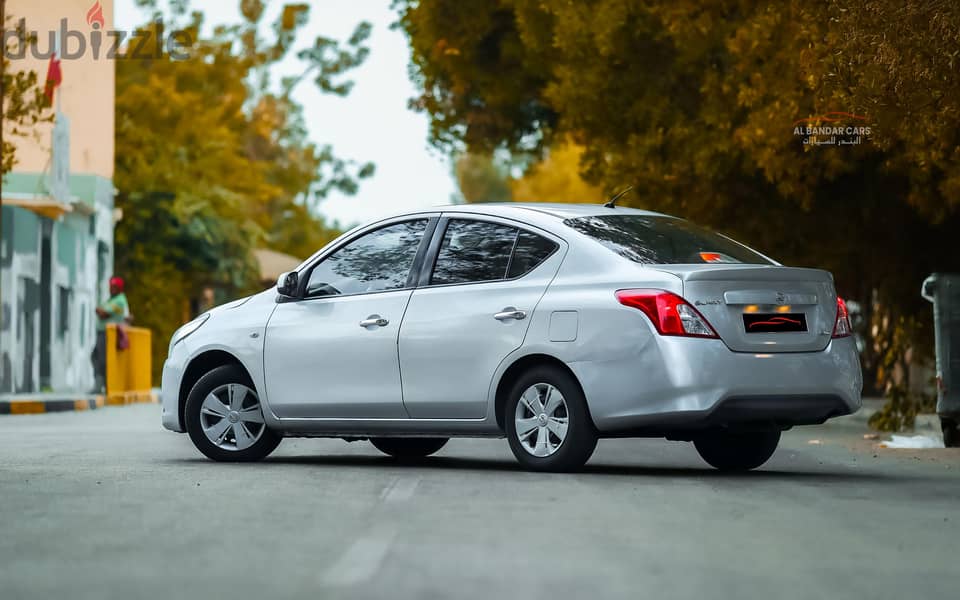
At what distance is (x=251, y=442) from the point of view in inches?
468

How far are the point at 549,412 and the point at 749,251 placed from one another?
1.91 meters

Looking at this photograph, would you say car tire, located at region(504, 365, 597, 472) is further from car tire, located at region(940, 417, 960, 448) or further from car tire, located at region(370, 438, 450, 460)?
car tire, located at region(940, 417, 960, 448)

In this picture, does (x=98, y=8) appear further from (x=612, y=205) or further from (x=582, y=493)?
(x=582, y=493)

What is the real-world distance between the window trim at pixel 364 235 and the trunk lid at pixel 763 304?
189cm

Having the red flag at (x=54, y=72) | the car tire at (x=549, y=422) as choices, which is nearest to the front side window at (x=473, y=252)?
the car tire at (x=549, y=422)

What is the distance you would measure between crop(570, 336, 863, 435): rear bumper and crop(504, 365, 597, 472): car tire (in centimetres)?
11

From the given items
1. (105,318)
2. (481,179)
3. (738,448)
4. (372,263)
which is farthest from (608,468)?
(481,179)

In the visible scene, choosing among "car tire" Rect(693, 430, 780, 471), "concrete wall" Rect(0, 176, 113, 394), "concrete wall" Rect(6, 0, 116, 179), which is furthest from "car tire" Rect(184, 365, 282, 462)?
"concrete wall" Rect(6, 0, 116, 179)

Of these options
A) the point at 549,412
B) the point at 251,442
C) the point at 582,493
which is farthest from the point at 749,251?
the point at 251,442

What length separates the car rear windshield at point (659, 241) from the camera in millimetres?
10531

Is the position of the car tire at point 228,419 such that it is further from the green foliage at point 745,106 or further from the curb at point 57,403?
the curb at point 57,403

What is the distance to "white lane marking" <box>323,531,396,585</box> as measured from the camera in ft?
19.9

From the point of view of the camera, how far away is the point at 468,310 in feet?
35.3

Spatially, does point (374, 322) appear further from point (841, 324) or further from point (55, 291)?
point (55, 291)
